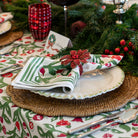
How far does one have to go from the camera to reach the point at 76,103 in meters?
0.54

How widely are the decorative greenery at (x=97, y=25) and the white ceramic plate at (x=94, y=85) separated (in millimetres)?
68

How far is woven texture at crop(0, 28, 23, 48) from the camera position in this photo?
0.98 m

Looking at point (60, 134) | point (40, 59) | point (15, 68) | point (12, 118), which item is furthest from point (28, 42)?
point (60, 134)

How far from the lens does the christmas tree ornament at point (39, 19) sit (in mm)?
961

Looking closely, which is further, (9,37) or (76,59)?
(9,37)

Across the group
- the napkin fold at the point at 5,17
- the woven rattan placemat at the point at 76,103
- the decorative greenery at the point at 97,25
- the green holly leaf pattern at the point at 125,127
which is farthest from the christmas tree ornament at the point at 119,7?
the napkin fold at the point at 5,17

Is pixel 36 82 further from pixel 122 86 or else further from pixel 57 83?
pixel 122 86

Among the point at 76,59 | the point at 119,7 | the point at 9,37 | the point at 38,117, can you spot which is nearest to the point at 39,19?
the point at 9,37

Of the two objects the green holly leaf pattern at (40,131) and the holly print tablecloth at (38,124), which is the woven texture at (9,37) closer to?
the holly print tablecloth at (38,124)

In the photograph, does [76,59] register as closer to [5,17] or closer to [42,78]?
[42,78]

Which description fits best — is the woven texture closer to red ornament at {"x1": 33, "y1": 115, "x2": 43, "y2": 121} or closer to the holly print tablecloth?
the holly print tablecloth

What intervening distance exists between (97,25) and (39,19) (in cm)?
23

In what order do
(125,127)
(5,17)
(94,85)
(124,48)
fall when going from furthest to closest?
(5,17) → (124,48) → (94,85) → (125,127)

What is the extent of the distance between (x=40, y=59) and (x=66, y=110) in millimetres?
189
